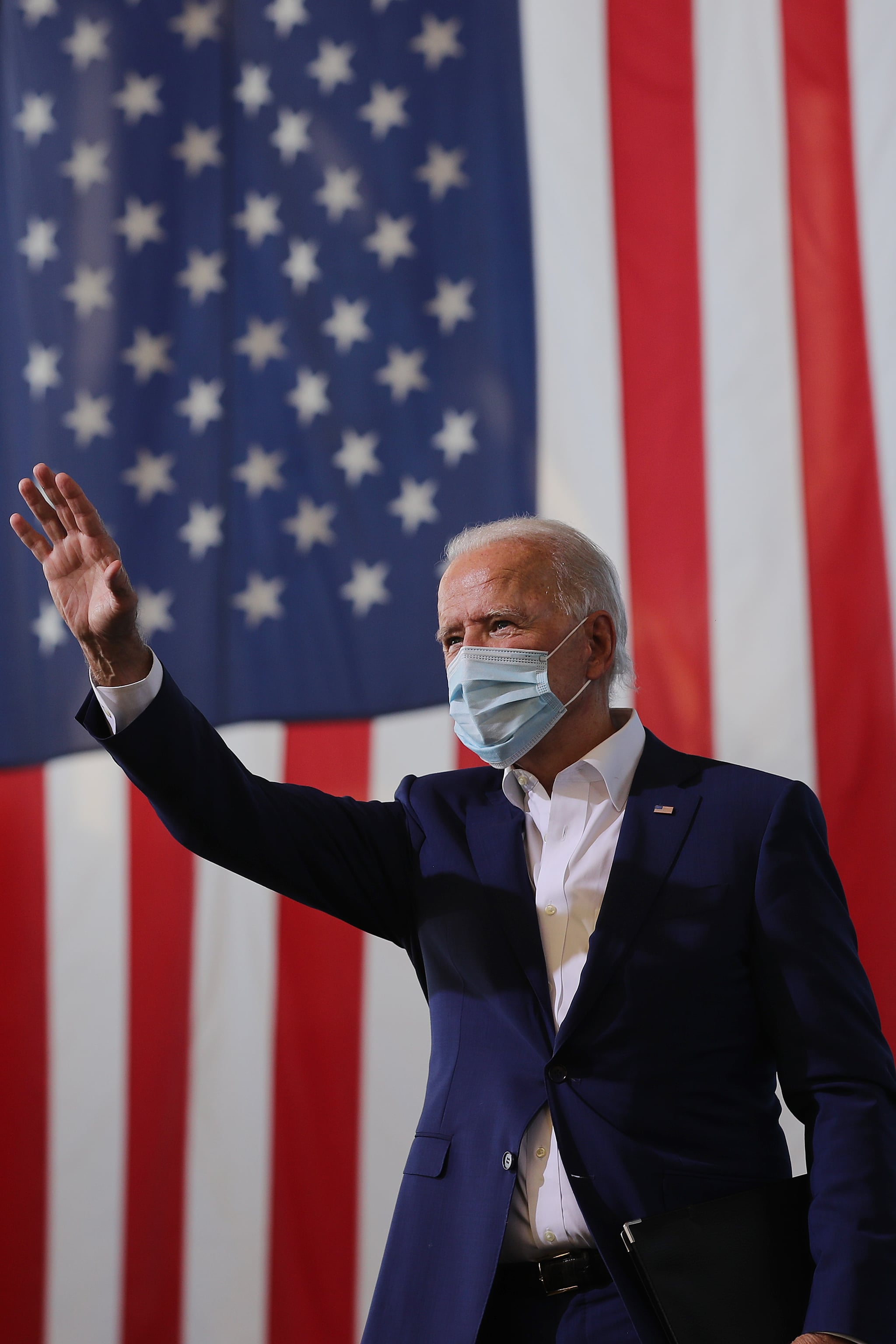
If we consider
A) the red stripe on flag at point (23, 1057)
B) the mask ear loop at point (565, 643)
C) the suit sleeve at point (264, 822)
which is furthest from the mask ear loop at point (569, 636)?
the red stripe on flag at point (23, 1057)

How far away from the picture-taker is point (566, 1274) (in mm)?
1356

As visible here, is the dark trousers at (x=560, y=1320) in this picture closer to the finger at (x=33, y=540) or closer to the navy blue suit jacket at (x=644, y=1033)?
the navy blue suit jacket at (x=644, y=1033)

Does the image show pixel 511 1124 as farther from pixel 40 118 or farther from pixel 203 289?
pixel 40 118

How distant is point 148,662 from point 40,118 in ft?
7.11

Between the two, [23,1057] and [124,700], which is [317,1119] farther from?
[124,700]

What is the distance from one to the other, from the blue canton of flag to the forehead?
0.99 m

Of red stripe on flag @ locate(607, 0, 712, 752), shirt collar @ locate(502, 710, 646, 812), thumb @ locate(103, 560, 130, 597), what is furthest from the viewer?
red stripe on flag @ locate(607, 0, 712, 752)

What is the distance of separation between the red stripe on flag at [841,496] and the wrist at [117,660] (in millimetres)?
1618

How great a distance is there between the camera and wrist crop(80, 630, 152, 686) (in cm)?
149

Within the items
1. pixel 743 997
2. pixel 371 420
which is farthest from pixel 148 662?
pixel 371 420

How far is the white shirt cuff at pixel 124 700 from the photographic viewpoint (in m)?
1.49

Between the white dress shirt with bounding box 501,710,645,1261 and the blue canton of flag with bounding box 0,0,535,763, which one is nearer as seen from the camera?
the white dress shirt with bounding box 501,710,645,1261

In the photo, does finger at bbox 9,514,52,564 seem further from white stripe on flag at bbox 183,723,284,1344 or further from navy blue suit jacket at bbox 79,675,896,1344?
white stripe on flag at bbox 183,723,284,1344

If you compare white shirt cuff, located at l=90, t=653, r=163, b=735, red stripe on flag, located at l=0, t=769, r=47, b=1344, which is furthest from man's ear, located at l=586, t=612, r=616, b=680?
red stripe on flag, located at l=0, t=769, r=47, b=1344
